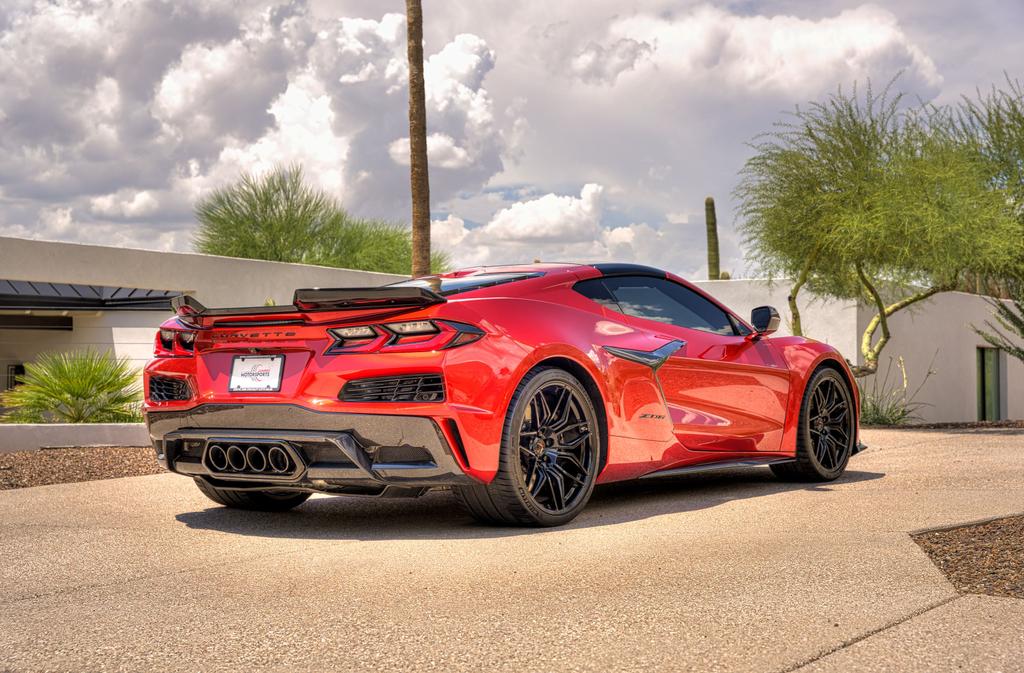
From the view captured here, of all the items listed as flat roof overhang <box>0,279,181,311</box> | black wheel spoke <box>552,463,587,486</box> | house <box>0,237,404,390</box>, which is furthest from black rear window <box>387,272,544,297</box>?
flat roof overhang <box>0,279,181,311</box>

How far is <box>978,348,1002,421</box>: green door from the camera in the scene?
93.1ft

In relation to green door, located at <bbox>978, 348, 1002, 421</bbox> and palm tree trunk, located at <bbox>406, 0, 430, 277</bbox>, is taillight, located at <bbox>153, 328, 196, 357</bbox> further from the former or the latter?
green door, located at <bbox>978, 348, 1002, 421</bbox>

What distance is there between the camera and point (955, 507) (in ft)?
20.6

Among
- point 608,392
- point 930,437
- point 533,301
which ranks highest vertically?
point 533,301

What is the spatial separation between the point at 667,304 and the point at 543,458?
1692mm

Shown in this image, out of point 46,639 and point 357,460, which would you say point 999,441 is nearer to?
point 357,460

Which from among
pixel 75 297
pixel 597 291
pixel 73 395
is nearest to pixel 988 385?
pixel 75 297

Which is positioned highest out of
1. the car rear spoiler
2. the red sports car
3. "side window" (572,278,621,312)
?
"side window" (572,278,621,312)

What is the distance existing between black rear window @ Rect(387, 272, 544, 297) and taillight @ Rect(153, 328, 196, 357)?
1.12 metres

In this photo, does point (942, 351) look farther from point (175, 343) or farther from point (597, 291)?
point (175, 343)

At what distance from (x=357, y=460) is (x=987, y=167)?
1704 cm

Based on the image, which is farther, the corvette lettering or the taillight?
the taillight

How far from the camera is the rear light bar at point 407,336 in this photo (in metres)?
5.33

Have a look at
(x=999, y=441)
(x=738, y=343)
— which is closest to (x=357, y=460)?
(x=738, y=343)
